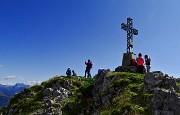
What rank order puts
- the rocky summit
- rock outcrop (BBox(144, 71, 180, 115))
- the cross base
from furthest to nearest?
the cross base → the rocky summit → rock outcrop (BBox(144, 71, 180, 115))

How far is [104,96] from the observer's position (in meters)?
28.1

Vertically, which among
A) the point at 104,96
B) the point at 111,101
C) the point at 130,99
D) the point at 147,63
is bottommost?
the point at 111,101

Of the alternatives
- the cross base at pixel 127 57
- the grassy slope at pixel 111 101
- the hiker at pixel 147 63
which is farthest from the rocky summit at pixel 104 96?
the cross base at pixel 127 57

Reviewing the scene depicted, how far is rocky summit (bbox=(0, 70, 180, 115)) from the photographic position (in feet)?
67.0

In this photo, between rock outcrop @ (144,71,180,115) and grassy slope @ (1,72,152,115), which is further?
grassy slope @ (1,72,152,115)

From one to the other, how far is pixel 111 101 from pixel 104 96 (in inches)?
125

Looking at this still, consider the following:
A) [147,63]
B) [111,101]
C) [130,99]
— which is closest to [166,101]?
[130,99]

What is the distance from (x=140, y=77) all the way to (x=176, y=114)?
978 centimetres

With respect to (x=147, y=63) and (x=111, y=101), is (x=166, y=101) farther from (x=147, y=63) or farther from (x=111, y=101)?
(x=147, y=63)

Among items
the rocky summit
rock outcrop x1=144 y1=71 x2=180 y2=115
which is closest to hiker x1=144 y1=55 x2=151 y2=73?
the rocky summit

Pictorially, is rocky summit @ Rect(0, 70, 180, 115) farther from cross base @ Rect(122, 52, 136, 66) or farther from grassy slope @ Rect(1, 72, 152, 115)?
cross base @ Rect(122, 52, 136, 66)

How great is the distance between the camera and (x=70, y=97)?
32.9m

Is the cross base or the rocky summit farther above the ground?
the cross base

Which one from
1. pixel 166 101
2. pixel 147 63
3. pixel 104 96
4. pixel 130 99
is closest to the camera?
pixel 166 101
